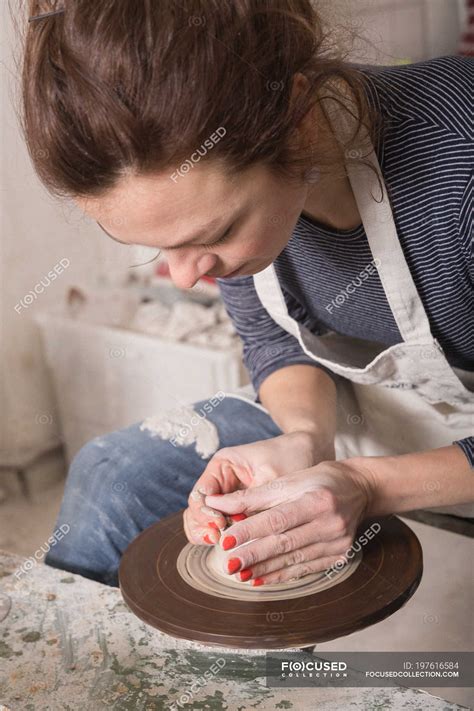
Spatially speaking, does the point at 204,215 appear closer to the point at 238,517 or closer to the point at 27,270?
the point at 238,517

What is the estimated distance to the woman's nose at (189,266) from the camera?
3.04 feet

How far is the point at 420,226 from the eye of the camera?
1.08 metres

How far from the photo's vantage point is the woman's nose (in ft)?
3.04

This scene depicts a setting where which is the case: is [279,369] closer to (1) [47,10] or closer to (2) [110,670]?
(2) [110,670]

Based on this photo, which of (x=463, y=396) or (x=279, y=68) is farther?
(x=463, y=396)

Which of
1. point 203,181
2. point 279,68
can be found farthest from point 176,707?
point 279,68

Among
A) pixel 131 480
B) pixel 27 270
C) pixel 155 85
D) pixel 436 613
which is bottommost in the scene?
pixel 436 613

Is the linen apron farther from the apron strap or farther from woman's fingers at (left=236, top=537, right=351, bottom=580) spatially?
woman's fingers at (left=236, top=537, right=351, bottom=580)

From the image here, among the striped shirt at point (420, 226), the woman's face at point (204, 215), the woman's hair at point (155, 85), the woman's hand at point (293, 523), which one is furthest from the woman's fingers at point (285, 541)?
the woman's hair at point (155, 85)

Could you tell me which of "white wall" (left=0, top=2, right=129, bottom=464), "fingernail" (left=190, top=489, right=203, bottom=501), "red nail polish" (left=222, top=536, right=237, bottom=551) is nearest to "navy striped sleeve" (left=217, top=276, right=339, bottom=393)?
"fingernail" (left=190, top=489, right=203, bottom=501)

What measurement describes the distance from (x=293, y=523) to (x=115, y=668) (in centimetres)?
27

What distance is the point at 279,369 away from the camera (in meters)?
1.37

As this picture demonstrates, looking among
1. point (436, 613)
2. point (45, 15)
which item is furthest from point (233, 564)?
point (436, 613)

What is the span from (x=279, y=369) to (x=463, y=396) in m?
0.30
